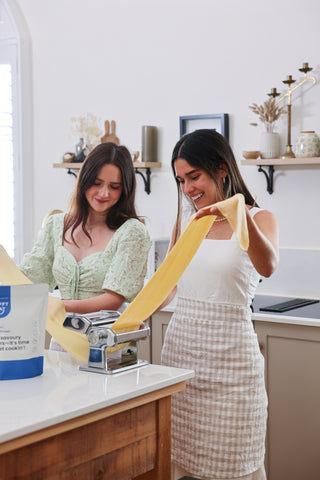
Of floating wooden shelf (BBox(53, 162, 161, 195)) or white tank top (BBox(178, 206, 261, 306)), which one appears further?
floating wooden shelf (BBox(53, 162, 161, 195))

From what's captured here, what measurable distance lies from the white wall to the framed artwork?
0.14ft

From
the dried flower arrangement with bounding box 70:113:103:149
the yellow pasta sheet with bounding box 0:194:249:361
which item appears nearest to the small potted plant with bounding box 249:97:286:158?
the dried flower arrangement with bounding box 70:113:103:149

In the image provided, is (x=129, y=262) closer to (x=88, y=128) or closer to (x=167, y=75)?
(x=167, y=75)

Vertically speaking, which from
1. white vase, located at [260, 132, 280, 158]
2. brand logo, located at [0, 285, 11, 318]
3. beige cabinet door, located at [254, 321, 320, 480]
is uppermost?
white vase, located at [260, 132, 280, 158]

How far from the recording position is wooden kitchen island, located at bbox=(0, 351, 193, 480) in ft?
4.27

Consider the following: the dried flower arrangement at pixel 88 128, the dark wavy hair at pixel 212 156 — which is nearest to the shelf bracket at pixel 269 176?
the dried flower arrangement at pixel 88 128

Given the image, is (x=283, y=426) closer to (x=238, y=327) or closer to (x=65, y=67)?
(x=238, y=327)

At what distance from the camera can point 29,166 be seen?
4543 mm

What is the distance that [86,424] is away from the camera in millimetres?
1422

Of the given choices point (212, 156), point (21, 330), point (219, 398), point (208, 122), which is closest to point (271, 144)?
point (208, 122)

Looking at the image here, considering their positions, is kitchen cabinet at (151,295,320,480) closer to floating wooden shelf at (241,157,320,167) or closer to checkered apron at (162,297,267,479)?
floating wooden shelf at (241,157,320,167)

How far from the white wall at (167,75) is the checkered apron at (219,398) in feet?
5.07

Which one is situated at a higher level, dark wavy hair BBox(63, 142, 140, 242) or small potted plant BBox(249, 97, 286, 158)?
small potted plant BBox(249, 97, 286, 158)

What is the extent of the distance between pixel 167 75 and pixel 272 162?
92 cm
